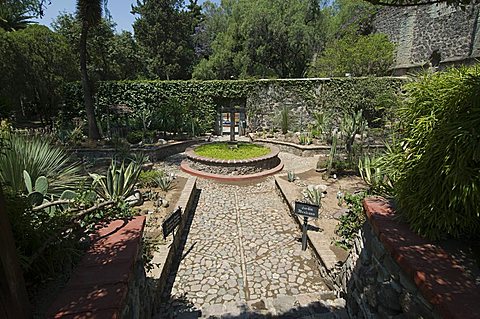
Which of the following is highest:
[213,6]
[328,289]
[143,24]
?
[213,6]

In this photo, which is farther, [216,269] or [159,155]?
[159,155]

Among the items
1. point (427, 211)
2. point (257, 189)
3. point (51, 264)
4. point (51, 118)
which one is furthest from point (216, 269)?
point (51, 118)

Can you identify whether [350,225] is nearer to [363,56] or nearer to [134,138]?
[134,138]

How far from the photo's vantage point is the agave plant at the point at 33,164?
299cm

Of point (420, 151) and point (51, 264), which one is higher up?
point (420, 151)

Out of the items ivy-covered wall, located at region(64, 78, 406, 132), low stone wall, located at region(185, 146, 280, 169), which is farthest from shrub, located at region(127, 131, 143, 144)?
low stone wall, located at region(185, 146, 280, 169)

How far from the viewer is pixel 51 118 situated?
14242mm

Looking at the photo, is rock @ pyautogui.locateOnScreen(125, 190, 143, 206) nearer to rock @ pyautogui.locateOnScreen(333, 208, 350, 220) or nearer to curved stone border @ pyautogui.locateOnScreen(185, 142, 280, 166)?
curved stone border @ pyautogui.locateOnScreen(185, 142, 280, 166)

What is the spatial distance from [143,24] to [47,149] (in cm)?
2389

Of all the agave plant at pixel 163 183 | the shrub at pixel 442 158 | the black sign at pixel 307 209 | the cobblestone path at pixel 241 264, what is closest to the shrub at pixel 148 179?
the agave plant at pixel 163 183

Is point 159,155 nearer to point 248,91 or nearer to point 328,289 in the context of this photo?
point 248,91

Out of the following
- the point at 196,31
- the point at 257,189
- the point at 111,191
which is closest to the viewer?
the point at 111,191

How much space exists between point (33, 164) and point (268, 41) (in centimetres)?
1796

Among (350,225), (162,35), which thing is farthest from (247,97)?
(162,35)
